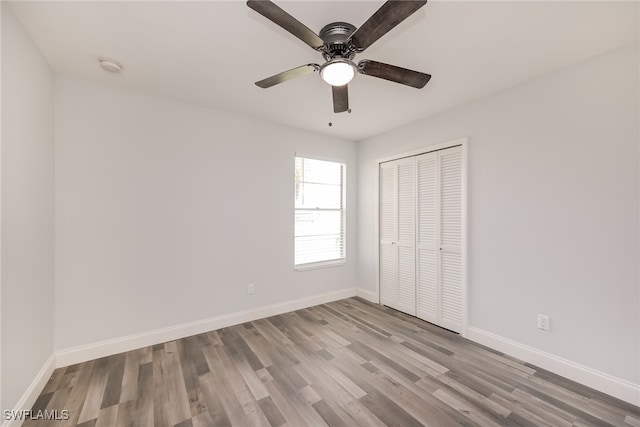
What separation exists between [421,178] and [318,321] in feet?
7.42

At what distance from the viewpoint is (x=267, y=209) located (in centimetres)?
346

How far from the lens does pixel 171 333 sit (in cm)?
279

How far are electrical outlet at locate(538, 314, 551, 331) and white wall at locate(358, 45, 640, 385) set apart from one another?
0.04m

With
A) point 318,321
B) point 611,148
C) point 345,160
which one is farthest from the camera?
point 345,160

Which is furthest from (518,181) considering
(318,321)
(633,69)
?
(318,321)

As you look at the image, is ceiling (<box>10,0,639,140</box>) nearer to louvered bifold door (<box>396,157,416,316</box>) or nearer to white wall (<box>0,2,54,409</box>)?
white wall (<box>0,2,54,409</box>)

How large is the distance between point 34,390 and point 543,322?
405 cm

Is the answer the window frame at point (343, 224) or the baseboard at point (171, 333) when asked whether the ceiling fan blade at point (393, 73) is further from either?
the baseboard at point (171, 333)

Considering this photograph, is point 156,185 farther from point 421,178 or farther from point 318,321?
point 421,178

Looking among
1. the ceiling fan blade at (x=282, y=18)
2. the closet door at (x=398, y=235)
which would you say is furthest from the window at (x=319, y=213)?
the ceiling fan blade at (x=282, y=18)

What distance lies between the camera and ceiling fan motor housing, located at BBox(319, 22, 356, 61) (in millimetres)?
1584

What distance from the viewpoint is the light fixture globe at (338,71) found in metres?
1.58

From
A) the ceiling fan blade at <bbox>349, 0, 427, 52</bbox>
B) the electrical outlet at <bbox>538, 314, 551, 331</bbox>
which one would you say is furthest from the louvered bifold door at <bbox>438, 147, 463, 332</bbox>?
the ceiling fan blade at <bbox>349, 0, 427, 52</bbox>

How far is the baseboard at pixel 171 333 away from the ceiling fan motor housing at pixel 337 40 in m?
2.94
